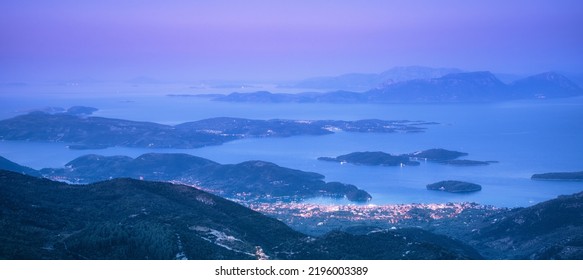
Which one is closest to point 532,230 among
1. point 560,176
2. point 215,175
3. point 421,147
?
point 560,176

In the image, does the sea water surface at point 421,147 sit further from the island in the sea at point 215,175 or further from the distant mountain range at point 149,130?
the island in the sea at point 215,175

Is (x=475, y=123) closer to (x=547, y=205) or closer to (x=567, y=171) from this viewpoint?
(x=567, y=171)

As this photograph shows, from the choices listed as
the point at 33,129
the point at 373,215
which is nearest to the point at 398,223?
the point at 373,215

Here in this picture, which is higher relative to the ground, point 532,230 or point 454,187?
point 532,230

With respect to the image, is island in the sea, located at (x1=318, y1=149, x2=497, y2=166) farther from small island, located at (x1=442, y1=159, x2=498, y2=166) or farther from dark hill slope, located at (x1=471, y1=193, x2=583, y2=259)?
dark hill slope, located at (x1=471, y1=193, x2=583, y2=259)

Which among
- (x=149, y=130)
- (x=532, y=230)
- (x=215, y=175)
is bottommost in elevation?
(x=215, y=175)

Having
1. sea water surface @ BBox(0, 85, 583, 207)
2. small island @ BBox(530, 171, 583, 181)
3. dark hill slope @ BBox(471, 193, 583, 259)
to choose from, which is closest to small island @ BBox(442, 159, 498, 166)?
sea water surface @ BBox(0, 85, 583, 207)

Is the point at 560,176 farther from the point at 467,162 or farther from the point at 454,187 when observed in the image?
the point at 454,187
